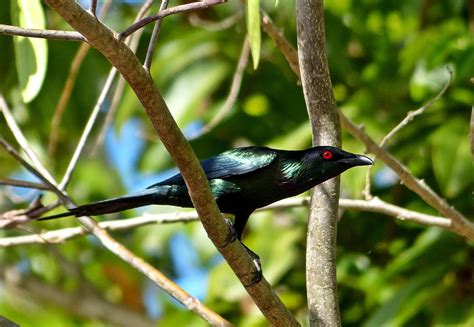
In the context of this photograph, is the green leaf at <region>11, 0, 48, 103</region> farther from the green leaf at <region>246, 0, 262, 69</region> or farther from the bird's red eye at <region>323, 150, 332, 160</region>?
the bird's red eye at <region>323, 150, 332, 160</region>

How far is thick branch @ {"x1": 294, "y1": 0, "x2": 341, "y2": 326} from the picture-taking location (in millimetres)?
2967

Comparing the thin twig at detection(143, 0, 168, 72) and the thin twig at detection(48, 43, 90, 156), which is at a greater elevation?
the thin twig at detection(48, 43, 90, 156)

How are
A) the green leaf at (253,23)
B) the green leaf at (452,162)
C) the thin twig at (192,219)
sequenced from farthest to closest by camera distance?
the green leaf at (452,162) < the thin twig at (192,219) < the green leaf at (253,23)

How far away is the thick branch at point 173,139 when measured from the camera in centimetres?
212

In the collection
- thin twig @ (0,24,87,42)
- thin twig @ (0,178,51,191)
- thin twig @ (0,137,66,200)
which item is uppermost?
thin twig @ (0,137,66,200)

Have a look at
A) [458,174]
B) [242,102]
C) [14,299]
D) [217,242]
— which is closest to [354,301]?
[458,174]

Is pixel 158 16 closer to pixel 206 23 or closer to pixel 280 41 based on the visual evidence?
pixel 280 41

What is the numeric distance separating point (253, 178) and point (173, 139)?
46.3 inches

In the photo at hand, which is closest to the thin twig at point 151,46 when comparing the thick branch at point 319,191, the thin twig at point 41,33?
the thin twig at point 41,33

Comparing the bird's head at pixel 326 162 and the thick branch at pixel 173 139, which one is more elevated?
the bird's head at pixel 326 162

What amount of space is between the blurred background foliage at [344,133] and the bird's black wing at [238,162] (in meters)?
0.97

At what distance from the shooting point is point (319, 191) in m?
3.18

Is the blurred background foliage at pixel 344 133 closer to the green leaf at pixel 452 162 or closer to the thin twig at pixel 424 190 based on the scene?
the green leaf at pixel 452 162

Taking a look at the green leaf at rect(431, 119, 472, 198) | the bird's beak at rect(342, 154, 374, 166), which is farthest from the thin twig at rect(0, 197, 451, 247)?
the green leaf at rect(431, 119, 472, 198)
